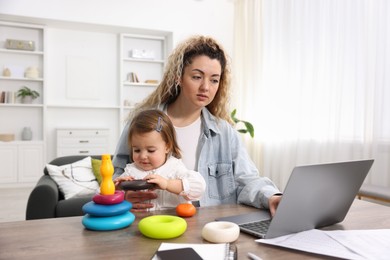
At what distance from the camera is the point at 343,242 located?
0.86m

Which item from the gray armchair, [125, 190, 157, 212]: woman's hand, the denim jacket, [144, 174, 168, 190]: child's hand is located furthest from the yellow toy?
the gray armchair

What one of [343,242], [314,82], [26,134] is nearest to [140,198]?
[343,242]

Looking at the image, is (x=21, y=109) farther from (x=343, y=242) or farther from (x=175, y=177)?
(x=343, y=242)

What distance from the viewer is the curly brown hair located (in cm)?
149

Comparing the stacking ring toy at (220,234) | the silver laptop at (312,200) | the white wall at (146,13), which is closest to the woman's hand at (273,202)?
the silver laptop at (312,200)

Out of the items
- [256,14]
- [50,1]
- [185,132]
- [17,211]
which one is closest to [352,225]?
[185,132]

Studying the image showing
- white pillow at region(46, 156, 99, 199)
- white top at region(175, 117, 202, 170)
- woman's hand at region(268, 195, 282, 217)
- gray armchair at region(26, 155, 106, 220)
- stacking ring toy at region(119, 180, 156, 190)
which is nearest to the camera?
stacking ring toy at region(119, 180, 156, 190)

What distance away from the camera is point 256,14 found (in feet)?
17.1

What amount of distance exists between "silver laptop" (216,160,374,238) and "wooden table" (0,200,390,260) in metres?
0.05

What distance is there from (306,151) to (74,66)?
4.27 metres

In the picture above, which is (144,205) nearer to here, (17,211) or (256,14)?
(17,211)

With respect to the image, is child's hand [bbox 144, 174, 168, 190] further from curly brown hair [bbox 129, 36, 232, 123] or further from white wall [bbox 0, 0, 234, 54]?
white wall [bbox 0, 0, 234, 54]

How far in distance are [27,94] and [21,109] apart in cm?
39

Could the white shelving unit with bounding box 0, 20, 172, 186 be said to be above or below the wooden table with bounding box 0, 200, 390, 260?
above
